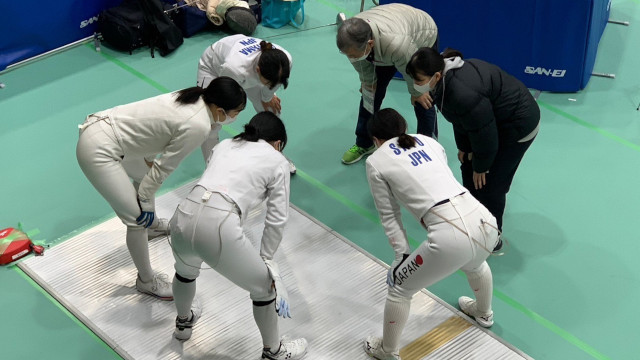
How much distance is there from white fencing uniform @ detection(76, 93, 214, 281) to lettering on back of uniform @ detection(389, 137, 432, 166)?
101cm

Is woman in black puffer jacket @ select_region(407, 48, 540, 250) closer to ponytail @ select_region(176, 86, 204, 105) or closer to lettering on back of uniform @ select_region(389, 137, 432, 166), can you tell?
lettering on back of uniform @ select_region(389, 137, 432, 166)

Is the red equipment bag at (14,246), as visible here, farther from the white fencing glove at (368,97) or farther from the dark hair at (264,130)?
the white fencing glove at (368,97)

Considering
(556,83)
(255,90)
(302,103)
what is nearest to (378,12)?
(255,90)

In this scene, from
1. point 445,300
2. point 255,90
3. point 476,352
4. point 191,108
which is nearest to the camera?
point 191,108

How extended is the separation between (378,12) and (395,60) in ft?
1.14

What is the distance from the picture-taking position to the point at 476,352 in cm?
436

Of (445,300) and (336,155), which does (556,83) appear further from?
(445,300)

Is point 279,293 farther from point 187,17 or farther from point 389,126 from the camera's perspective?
point 187,17

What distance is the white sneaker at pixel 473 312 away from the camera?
4.51 metres

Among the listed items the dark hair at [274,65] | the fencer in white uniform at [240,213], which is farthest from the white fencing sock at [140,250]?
the dark hair at [274,65]

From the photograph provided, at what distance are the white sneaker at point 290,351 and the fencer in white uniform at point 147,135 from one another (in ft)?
3.44

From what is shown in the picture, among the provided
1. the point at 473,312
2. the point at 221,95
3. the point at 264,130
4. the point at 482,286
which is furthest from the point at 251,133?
the point at 473,312

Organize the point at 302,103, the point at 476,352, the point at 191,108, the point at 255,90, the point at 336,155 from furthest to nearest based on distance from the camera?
the point at 302,103
the point at 336,155
the point at 255,90
the point at 476,352
the point at 191,108

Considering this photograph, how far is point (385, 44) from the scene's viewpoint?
194 inches
